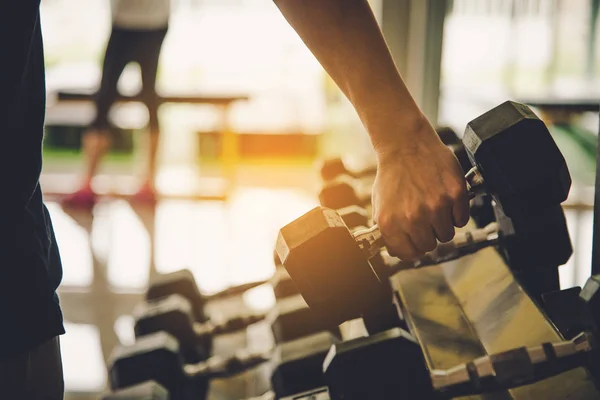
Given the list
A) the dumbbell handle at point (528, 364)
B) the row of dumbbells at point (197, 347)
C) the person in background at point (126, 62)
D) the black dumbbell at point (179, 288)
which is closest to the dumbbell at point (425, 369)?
the dumbbell handle at point (528, 364)

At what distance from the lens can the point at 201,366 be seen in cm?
145

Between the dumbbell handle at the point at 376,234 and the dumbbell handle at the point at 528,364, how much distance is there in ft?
0.51

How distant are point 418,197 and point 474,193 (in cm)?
9

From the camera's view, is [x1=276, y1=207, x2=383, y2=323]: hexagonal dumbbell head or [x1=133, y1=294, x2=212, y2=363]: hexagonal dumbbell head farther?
[x1=133, y1=294, x2=212, y2=363]: hexagonal dumbbell head

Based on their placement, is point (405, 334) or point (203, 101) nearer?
point (405, 334)

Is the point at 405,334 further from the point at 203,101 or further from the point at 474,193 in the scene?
the point at 203,101

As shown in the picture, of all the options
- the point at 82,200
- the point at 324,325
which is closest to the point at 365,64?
the point at 324,325

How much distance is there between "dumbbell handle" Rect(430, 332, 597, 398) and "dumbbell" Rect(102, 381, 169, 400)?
0.61 metres

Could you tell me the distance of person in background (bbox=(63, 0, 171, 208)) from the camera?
369cm

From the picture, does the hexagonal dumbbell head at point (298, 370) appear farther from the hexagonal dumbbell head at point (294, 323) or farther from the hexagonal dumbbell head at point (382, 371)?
the hexagonal dumbbell head at point (382, 371)

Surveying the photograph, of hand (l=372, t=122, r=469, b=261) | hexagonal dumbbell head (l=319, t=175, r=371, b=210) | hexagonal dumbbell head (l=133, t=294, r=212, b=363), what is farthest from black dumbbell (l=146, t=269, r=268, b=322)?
hand (l=372, t=122, r=469, b=261)

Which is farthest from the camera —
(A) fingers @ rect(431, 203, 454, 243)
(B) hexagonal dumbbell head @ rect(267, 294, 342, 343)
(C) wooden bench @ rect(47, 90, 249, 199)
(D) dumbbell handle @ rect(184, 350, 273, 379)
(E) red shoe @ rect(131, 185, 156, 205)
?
(C) wooden bench @ rect(47, 90, 249, 199)

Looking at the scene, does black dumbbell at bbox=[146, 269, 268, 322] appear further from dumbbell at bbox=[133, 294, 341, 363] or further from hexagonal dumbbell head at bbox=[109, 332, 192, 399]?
hexagonal dumbbell head at bbox=[109, 332, 192, 399]

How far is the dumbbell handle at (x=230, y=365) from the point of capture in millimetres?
1409
